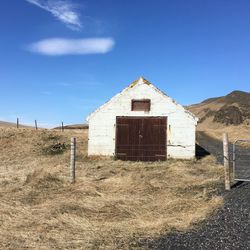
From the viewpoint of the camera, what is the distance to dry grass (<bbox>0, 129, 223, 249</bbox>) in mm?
9867

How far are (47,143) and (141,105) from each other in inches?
465

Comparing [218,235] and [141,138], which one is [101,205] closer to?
[218,235]

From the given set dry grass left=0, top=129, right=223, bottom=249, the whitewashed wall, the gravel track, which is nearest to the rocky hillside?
the whitewashed wall

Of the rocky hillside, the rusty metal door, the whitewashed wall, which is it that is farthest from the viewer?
the rocky hillside

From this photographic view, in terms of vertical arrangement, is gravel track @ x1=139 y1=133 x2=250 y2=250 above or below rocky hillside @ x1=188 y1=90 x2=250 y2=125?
below

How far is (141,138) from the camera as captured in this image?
2773 cm

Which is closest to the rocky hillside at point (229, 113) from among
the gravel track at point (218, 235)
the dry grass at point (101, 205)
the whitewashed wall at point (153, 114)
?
the whitewashed wall at point (153, 114)

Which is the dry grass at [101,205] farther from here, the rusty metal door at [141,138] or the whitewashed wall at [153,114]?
the rusty metal door at [141,138]

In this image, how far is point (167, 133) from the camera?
27516mm

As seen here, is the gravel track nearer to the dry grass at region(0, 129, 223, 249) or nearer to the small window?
the dry grass at region(0, 129, 223, 249)

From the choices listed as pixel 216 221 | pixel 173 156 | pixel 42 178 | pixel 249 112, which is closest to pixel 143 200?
pixel 216 221

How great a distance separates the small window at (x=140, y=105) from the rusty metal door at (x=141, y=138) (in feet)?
1.76

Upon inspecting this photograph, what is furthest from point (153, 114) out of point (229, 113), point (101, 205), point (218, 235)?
point (229, 113)

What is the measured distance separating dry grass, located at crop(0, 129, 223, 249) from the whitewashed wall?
5.13m
